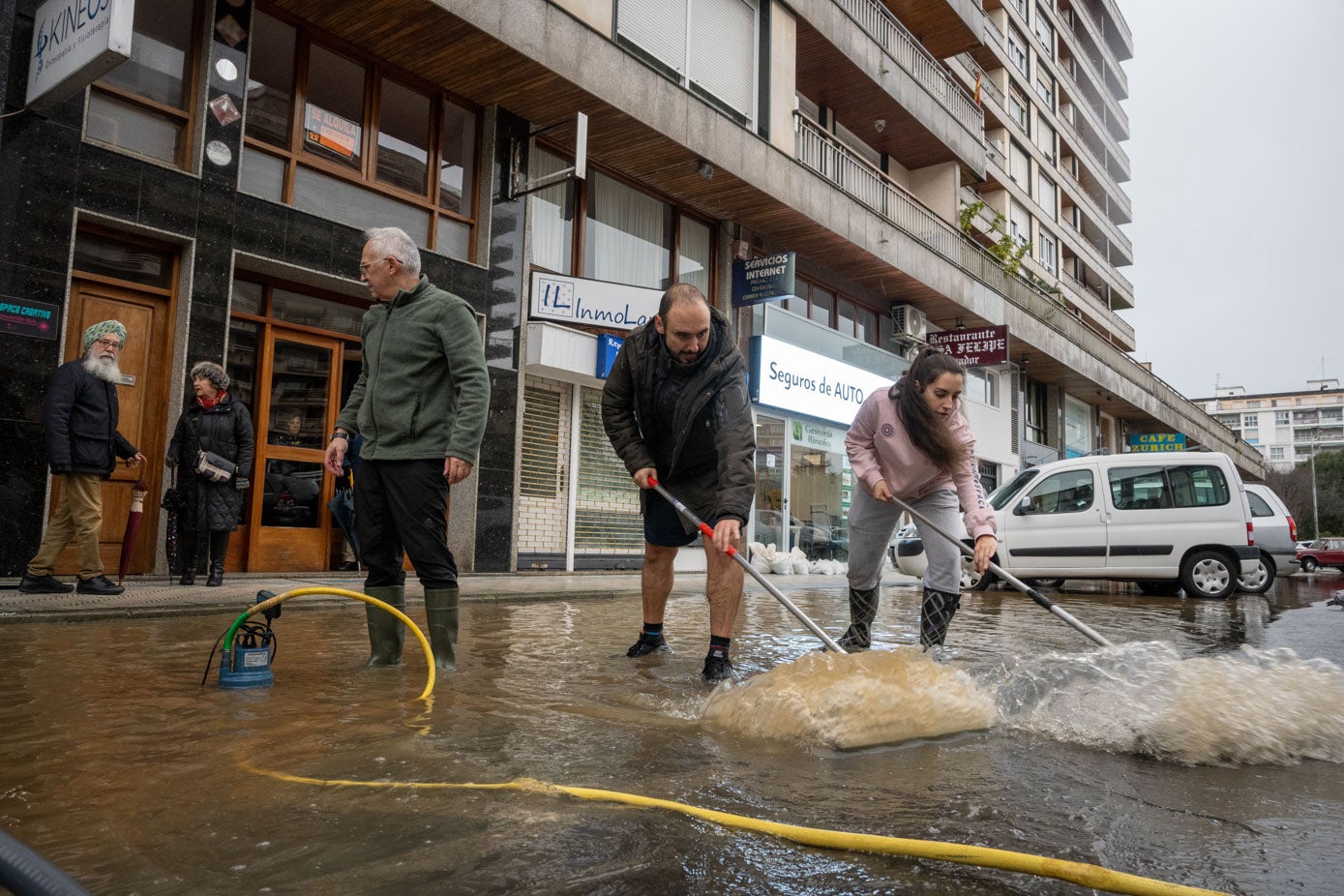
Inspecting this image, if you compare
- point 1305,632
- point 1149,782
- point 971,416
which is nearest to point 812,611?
point 1305,632

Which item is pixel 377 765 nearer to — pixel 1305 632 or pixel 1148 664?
pixel 1148 664

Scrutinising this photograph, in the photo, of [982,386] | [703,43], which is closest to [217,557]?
[703,43]

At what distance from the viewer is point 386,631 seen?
448cm

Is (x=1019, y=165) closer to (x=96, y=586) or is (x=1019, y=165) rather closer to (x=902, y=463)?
(x=902, y=463)

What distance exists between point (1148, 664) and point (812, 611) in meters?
5.58

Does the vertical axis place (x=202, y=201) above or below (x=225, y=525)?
above

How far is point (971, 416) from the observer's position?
82.0ft

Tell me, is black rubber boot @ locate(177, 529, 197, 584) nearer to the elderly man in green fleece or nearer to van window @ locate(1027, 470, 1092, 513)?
the elderly man in green fleece

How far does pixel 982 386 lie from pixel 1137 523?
47.3ft

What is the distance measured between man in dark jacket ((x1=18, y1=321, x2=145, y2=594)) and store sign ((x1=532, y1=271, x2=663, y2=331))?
6.38 metres

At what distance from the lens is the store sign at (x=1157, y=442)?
1476 inches

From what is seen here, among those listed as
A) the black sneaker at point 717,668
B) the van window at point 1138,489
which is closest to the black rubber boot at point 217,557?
the black sneaker at point 717,668

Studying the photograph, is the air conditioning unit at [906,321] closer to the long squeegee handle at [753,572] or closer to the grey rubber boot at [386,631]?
the long squeegee handle at [753,572]

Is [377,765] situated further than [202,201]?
No
